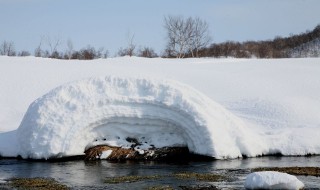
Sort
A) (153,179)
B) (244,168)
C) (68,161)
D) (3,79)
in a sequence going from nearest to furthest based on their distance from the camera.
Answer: (153,179)
(244,168)
(68,161)
(3,79)

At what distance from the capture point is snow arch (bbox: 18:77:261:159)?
1934cm

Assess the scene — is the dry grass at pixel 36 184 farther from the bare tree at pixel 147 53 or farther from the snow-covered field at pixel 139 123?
the bare tree at pixel 147 53

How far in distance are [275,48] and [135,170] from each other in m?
96.9

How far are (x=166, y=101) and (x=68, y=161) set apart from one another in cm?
432

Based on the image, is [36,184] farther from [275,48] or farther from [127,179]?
[275,48]

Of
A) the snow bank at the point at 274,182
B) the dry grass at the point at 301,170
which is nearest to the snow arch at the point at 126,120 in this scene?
the dry grass at the point at 301,170

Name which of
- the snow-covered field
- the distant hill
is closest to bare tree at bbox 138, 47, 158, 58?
the distant hill

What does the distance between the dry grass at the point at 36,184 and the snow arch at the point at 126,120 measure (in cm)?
465

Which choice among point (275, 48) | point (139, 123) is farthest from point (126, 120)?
point (275, 48)

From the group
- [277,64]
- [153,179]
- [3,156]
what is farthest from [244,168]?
[277,64]

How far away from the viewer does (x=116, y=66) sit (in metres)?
38.0

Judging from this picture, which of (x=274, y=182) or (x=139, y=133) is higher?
(x=139, y=133)

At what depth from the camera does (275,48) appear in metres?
109

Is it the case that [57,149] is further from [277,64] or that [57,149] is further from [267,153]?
[277,64]
